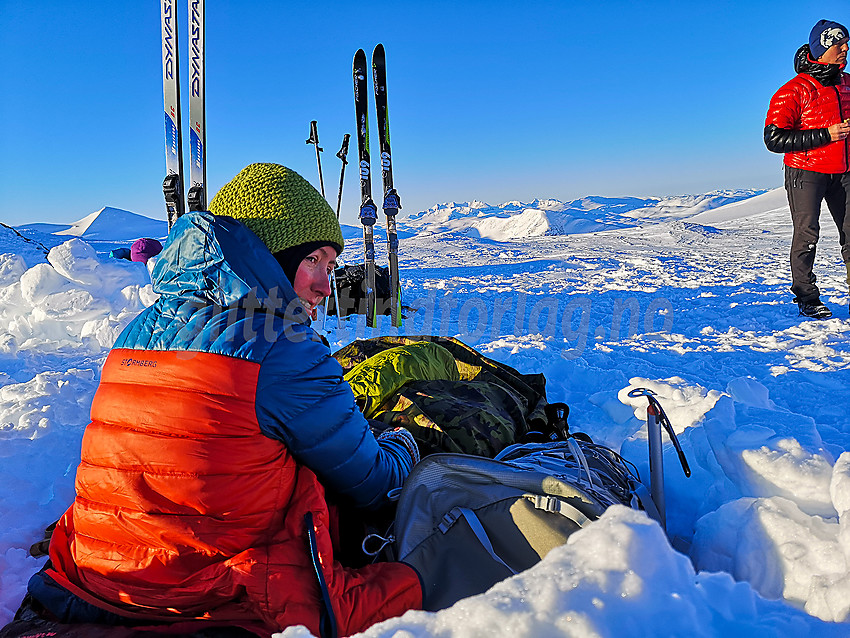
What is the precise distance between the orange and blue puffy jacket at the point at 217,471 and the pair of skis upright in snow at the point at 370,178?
3.98 m

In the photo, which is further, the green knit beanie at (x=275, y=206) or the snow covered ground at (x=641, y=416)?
the green knit beanie at (x=275, y=206)

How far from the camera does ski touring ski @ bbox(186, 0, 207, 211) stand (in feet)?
16.1

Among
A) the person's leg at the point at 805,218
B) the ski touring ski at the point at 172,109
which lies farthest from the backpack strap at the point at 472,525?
the ski touring ski at the point at 172,109

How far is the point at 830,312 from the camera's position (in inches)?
155

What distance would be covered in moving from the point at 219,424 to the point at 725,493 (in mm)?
1473

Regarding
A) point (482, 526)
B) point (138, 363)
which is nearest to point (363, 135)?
point (138, 363)

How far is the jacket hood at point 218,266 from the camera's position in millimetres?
1156

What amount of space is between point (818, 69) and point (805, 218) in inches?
41.8

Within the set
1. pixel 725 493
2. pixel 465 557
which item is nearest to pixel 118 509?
pixel 465 557

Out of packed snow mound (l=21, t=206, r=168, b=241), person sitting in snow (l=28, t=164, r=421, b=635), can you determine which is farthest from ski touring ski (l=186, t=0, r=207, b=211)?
packed snow mound (l=21, t=206, r=168, b=241)

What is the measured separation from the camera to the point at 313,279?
1543 mm

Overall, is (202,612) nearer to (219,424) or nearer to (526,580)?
(219,424)

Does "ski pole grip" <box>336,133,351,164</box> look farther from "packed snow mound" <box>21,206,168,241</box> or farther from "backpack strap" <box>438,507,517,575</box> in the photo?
"packed snow mound" <box>21,206,168,241</box>

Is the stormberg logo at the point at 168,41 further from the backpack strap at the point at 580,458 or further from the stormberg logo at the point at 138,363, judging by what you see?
the backpack strap at the point at 580,458
